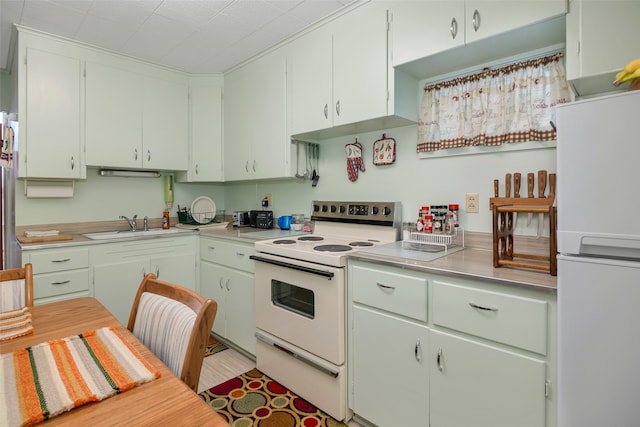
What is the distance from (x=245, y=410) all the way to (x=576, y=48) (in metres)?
2.36

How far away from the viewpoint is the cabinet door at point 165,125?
2.95 m

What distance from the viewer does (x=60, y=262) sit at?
2275 millimetres

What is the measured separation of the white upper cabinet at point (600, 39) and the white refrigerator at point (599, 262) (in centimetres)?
41

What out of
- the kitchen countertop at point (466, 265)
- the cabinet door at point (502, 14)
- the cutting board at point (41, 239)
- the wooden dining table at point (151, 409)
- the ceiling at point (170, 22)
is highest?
the ceiling at point (170, 22)

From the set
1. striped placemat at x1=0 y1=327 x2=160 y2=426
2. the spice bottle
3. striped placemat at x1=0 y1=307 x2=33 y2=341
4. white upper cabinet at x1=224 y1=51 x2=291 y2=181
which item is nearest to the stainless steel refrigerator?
the spice bottle

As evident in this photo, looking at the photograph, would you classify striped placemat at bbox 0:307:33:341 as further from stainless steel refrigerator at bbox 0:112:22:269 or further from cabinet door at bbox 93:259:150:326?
stainless steel refrigerator at bbox 0:112:22:269

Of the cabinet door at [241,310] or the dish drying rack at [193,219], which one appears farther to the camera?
the dish drying rack at [193,219]

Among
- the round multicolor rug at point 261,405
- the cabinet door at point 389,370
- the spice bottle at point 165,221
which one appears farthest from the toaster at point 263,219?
the cabinet door at point 389,370

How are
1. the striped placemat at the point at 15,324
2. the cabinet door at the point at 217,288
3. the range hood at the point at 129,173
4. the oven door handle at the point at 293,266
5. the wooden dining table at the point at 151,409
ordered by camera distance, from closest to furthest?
1. the wooden dining table at the point at 151,409
2. the striped placemat at the point at 15,324
3. the oven door handle at the point at 293,266
4. the cabinet door at the point at 217,288
5. the range hood at the point at 129,173

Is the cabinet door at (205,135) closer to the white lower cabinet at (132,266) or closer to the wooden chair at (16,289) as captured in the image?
the white lower cabinet at (132,266)

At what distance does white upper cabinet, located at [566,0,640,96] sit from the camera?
119 centimetres

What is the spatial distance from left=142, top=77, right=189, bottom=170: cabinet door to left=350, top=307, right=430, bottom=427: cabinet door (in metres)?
2.36

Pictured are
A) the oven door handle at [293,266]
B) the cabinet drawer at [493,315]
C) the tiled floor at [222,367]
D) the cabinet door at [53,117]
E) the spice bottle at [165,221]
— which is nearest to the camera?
the cabinet drawer at [493,315]

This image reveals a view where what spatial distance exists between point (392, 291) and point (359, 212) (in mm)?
866
